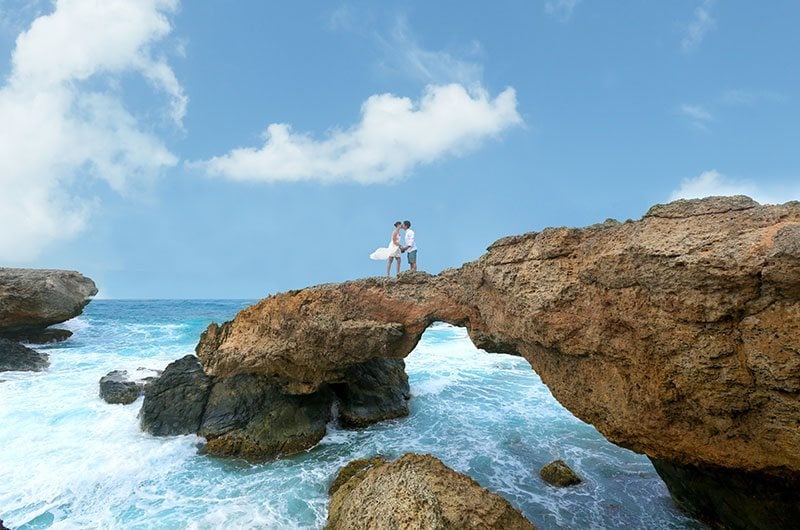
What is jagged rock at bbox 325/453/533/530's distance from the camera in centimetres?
553

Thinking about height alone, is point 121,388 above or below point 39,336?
below

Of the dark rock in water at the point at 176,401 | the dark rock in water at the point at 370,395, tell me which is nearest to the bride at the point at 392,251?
the dark rock in water at the point at 370,395

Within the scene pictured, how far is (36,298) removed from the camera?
20016 millimetres

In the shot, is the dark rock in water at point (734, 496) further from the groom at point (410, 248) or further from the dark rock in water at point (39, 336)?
the dark rock in water at point (39, 336)

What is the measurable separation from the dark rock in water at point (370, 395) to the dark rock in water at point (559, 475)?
16.7 feet

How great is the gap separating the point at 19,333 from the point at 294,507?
22154mm

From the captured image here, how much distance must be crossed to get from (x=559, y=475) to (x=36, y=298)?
2296 cm

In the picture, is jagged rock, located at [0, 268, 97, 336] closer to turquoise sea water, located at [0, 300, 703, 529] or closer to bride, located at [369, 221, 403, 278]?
turquoise sea water, located at [0, 300, 703, 529]

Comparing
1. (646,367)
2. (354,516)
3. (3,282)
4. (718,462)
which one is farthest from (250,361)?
(3,282)

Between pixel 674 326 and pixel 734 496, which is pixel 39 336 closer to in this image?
pixel 674 326

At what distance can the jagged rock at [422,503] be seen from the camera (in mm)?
5527

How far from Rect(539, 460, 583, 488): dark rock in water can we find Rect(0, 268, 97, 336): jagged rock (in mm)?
22570

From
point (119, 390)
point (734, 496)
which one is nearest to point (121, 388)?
point (119, 390)

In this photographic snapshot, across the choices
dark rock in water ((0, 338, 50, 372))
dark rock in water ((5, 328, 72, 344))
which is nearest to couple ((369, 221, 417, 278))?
dark rock in water ((0, 338, 50, 372))
